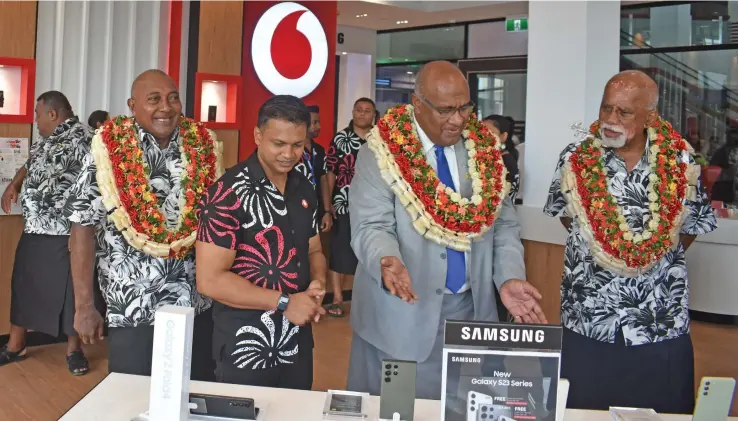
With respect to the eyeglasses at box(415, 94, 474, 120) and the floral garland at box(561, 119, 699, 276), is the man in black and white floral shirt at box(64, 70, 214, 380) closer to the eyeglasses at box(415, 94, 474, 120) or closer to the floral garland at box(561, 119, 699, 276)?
the eyeglasses at box(415, 94, 474, 120)

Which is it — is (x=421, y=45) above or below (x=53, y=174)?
above

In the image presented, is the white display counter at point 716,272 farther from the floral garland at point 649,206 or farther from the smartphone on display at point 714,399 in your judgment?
the smartphone on display at point 714,399

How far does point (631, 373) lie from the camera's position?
3.22 metres

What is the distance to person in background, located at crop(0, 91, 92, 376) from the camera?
5184mm

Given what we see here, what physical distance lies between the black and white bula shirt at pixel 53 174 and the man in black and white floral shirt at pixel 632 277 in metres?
3.40

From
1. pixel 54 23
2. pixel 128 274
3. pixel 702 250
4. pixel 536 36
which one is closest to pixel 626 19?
pixel 702 250

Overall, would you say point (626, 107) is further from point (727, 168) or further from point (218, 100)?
point (727, 168)

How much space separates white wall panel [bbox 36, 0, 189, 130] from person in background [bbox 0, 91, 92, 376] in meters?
0.86

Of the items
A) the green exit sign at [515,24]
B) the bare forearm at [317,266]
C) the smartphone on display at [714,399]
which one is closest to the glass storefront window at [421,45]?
A: the green exit sign at [515,24]

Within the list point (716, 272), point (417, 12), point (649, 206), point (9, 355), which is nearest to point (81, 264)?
point (649, 206)

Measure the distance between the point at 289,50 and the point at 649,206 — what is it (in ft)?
16.4

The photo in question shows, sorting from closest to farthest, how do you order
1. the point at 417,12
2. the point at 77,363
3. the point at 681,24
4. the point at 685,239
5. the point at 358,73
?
1. the point at 685,239
2. the point at 77,363
3. the point at 681,24
4. the point at 417,12
5. the point at 358,73

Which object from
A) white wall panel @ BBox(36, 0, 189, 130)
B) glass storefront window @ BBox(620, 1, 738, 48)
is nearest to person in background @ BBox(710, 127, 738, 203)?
glass storefront window @ BBox(620, 1, 738, 48)

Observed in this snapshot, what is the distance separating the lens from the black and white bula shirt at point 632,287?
124 inches
